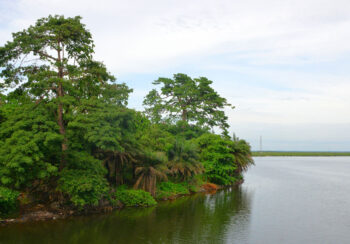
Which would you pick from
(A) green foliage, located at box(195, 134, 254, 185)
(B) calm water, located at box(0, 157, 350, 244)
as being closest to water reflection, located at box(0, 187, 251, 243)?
(B) calm water, located at box(0, 157, 350, 244)

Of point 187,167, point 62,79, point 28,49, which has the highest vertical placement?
point 28,49

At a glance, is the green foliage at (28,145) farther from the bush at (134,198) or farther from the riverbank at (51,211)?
the bush at (134,198)

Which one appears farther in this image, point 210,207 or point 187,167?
point 187,167

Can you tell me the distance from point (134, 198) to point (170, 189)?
565 cm

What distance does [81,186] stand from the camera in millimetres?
17375

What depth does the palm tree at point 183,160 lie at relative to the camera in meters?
28.3

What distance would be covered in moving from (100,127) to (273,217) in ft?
41.2

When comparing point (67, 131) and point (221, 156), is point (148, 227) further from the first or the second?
point (221, 156)

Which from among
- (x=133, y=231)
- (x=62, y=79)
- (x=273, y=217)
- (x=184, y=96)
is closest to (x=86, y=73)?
(x=62, y=79)

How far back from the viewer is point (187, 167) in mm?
28609

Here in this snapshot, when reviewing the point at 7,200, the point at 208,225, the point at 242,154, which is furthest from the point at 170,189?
the point at 7,200

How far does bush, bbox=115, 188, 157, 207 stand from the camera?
22719 mm

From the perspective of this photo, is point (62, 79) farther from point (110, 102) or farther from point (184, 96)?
point (184, 96)

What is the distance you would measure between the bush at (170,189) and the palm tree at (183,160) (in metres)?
0.93
